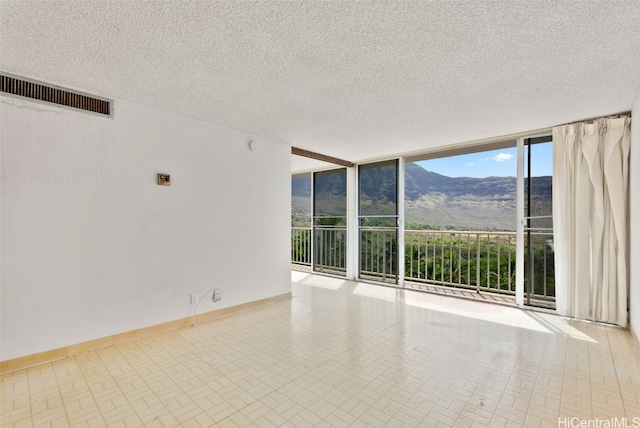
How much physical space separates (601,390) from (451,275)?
9.45 feet

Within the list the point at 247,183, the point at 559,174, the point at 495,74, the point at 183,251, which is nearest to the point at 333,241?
the point at 247,183

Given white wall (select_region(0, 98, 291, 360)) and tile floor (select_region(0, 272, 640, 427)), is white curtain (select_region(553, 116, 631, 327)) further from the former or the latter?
white wall (select_region(0, 98, 291, 360))

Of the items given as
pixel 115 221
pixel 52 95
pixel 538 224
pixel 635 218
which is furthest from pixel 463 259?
pixel 52 95

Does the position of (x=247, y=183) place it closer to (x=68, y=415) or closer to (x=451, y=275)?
(x=68, y=415)

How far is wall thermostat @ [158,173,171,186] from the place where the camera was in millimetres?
2926

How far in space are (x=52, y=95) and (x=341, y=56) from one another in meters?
2.38

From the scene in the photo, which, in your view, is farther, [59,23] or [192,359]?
[192,359]

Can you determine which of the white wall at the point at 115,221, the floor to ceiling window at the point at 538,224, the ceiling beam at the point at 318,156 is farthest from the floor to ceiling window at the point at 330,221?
the floor to ceiling window at the point at 538,224

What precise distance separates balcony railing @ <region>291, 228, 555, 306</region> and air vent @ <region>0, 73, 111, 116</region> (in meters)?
4.23

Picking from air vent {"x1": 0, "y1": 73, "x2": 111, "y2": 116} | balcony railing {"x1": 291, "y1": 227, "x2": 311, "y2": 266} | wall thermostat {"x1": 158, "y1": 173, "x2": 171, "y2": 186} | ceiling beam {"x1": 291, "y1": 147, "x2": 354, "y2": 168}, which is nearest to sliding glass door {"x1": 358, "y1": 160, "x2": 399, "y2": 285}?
ceiling beam {"x1": 291, "y1": 147, "x2": 354, "y2": 168}

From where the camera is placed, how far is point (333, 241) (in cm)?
591

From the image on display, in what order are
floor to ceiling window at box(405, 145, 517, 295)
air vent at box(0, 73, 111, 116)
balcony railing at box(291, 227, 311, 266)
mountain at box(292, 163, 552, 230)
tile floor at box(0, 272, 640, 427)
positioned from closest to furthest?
tile floor at box(0, 272, 640, 427) < air vent at box(0, 73, 111, 116) < floor to ceiling window at box(405, 145, 517, 295) < mountain at box(292, 163, 552, 230) < balcony railing at box(291, 227, 311, 266)

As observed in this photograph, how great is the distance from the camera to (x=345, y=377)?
6.75ft

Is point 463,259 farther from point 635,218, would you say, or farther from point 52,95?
point 52,95
